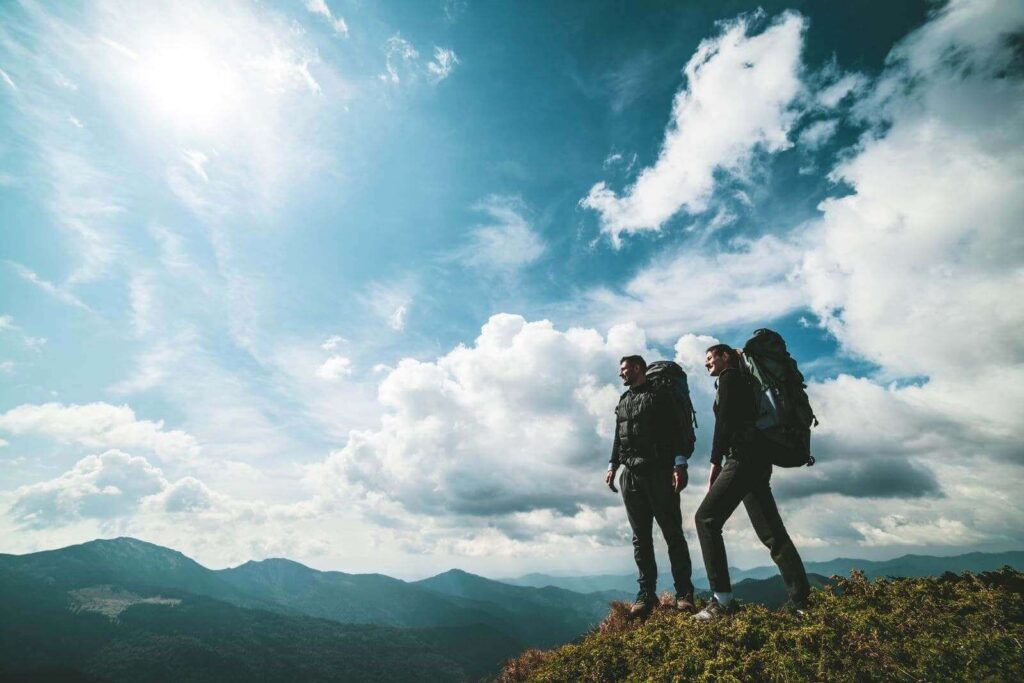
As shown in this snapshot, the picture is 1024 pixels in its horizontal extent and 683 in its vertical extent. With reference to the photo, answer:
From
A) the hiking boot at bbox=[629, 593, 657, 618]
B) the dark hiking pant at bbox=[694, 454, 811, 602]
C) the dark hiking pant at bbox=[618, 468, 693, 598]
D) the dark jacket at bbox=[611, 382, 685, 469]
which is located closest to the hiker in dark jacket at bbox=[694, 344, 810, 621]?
the dark hiking pant at bbox=[694, 454, 811, 602]

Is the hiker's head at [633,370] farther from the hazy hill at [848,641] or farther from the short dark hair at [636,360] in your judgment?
the hazy hill at [848,641]

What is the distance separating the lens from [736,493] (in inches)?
225

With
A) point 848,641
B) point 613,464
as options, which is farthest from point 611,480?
point 848,641

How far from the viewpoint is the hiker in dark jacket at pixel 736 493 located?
5475 millimetres

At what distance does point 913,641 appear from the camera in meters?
3.72

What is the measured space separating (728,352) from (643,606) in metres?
3.91

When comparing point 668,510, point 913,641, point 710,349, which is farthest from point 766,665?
point 710,349

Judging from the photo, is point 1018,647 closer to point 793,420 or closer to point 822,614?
point 822,614

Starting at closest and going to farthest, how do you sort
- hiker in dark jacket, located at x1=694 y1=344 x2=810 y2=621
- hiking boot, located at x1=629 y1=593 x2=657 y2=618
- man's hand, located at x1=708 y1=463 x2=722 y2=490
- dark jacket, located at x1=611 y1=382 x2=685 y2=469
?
1. hiker in dark jacket, located at x1=694 y1=344 x2=810 y2=621
2. man's hand, located at x1=708 y1=463 x2=722 y2=490
3. hiking boot, located at x1=629 y1=593 x2=657 y2=618
4. dark jacket, located at x1=611 y1=382 x2=685 y2=469

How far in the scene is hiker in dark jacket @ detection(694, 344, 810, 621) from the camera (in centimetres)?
548

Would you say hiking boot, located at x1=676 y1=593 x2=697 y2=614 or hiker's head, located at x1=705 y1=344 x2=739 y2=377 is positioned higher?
hiker's head, located at x1=705 y1=344 x2=739 y2=377

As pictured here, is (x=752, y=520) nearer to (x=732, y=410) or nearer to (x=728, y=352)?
(x=732, y=410)

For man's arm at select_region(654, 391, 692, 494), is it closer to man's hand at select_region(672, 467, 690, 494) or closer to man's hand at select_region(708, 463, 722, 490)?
man's hand at select_region(672, 467, 690, 494)

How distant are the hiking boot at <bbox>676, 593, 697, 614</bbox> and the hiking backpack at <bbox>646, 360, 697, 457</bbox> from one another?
204cm
